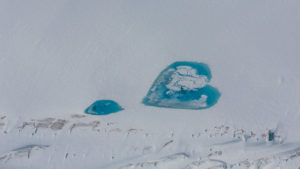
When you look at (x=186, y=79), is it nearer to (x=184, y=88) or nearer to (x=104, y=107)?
(x=184, y=88)

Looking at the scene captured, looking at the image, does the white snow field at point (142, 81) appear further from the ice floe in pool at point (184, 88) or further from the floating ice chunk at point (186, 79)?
the floating ice chunk at point (186, 79)

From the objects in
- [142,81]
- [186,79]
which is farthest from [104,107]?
[186,79]

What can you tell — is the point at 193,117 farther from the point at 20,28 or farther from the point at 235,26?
the point at 20,28

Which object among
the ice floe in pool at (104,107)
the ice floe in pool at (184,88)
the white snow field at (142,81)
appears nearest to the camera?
the white snow field at (142,81)

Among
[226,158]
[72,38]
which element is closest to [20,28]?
[72,38]

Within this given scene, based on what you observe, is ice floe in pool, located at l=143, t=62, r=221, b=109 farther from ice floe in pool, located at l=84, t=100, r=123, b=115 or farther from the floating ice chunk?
ice floe in pool, located at l=84, t=100, r=123, b=115

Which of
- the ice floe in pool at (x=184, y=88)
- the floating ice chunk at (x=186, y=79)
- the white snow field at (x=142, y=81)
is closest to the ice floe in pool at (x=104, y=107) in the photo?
the white snow field at (x=142, y=81)
